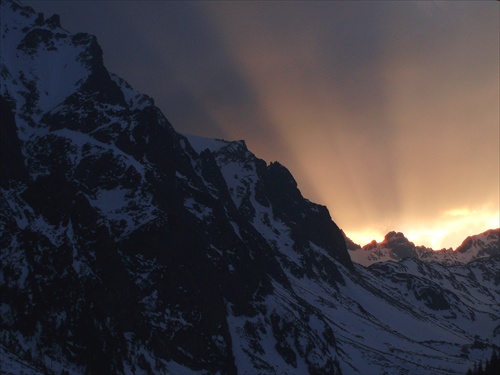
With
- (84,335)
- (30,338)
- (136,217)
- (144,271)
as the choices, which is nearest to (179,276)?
(144,271)

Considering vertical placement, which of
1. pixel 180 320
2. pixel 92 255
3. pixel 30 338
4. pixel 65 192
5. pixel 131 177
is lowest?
pixel 30 338

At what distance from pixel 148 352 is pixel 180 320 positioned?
66.9 feet

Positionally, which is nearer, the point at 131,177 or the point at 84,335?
the point at 84,335

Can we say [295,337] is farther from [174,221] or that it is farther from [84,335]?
[84,335]

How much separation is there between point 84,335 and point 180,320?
34605 millimetres

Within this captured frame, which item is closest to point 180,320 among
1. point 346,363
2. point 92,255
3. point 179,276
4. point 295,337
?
point 179,276

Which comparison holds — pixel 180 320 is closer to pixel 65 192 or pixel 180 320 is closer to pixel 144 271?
pixel 144 271

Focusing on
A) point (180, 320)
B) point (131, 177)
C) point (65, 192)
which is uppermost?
point (131, 177)

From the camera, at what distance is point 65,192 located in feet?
530

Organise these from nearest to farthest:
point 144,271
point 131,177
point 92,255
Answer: point 92,255, point 144,271, point 131,177

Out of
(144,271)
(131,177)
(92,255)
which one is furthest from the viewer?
(131,177)

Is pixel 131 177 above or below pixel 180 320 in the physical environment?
above

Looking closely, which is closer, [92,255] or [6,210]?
[6,210]

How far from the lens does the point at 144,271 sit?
6447 inches
